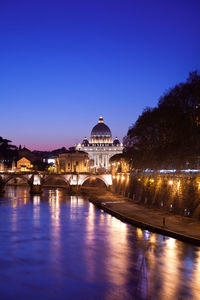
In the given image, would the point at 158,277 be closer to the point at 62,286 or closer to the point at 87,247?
the point at 62,286

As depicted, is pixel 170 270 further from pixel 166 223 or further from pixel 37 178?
pixel 37 178

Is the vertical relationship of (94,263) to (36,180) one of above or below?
below

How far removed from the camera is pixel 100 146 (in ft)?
605

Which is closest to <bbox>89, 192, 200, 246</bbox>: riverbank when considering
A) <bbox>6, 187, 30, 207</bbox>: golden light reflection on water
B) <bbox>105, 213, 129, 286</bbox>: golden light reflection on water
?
<bbox>105, 213, 129, 286</bbox>: golden light reflection on water

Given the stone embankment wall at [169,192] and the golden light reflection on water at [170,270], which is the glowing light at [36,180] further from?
the golden light reflection on water at [170,270]

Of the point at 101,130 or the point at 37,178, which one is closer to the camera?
the point at 37,178

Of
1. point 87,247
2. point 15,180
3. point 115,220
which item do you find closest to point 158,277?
point 87,247

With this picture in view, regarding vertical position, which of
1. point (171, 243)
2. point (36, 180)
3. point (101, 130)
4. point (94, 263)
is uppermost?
point (101, 130)

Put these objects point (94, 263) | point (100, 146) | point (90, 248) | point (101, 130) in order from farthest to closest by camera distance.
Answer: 1. point (101, 130)
2. point (100, 146)
3. point (90, 248)
4. point (94, 263)

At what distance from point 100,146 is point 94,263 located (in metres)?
161

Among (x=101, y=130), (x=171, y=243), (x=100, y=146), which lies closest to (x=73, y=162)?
(x=100, y=146)

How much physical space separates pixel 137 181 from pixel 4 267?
34.1 m

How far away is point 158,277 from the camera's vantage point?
66.5 feet

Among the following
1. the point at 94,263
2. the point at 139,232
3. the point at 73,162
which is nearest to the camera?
the point at 94,263
